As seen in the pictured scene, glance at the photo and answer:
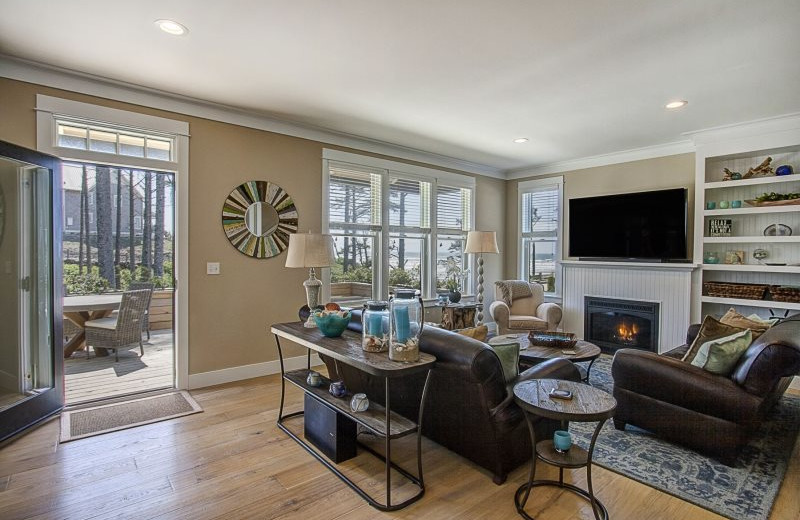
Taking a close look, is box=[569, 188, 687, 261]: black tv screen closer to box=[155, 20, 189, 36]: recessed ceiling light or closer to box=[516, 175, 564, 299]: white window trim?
box=[516, 175, 564, 299]: white window trim

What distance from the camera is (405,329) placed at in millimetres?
2156

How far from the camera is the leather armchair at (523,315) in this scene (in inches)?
206

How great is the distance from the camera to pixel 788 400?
375 cm

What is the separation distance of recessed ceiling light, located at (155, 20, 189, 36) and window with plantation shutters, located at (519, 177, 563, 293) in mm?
5184

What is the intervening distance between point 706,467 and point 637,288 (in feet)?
10.1

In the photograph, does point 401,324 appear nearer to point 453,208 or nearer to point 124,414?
point 124,414

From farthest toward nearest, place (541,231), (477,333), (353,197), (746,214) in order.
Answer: (541,231) → (353,197) → (746,214) → (477,333)

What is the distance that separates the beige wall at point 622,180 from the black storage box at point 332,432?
15.0 feet

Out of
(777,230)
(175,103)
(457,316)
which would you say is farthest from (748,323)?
(175,103)

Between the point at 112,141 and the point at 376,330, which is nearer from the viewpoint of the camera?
the point at 376,330

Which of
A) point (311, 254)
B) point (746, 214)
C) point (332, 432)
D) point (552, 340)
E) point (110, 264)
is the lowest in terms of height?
point (332, 432)

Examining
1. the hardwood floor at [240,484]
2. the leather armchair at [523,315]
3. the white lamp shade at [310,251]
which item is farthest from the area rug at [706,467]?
the white lamp shade at [310,251]

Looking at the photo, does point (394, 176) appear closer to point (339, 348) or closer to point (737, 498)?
point (339, 348)

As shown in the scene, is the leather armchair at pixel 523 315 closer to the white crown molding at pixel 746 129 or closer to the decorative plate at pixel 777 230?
the decorative plate at pixel 777 230
